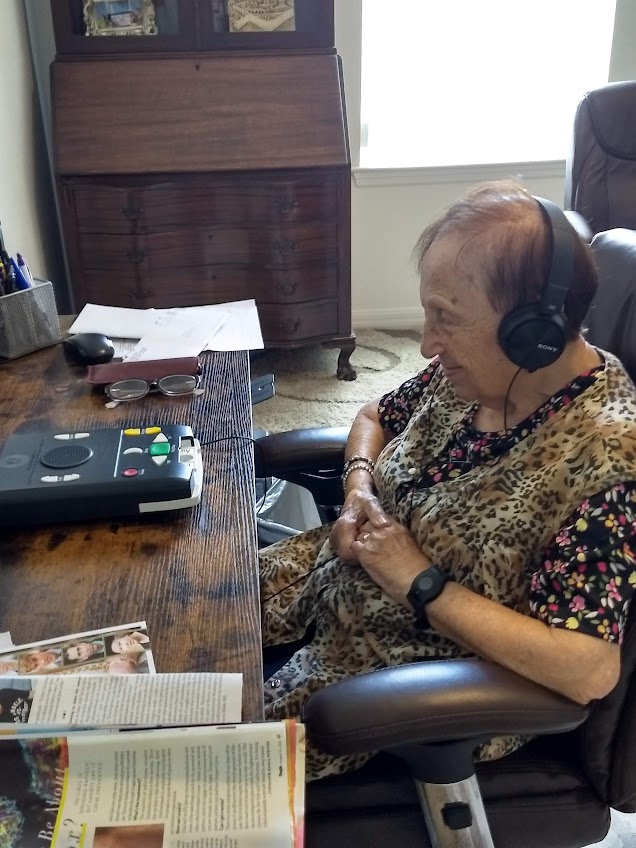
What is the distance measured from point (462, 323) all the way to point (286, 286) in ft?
5.78

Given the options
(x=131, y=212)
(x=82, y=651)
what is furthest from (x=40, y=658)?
(x=131, y=212)

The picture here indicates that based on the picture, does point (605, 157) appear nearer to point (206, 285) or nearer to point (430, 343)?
point (430, 343)

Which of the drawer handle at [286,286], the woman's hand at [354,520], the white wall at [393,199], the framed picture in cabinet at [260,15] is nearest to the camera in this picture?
the woman's hand at [354,520]

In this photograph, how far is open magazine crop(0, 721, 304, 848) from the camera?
1.92ft

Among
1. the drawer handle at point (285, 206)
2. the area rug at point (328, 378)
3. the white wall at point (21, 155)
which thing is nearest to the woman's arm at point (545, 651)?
the white wall at point (21, 155)

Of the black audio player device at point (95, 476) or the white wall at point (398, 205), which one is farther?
the white wall at point (398, 205)

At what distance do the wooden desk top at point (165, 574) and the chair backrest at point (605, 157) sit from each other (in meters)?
1.12

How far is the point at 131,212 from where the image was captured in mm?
2439

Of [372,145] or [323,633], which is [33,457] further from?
[372,145]

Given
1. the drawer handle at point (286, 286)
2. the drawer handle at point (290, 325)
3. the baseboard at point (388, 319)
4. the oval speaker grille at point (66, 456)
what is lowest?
the baseboard at point (388, 319)

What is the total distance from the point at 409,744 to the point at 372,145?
113 inches

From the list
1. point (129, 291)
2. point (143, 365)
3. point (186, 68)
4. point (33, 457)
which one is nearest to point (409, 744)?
point (33, 457)

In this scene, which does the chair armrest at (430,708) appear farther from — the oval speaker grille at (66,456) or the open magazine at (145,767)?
the oval speaker grille at (66,456)

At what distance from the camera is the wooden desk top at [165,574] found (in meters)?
0.71
